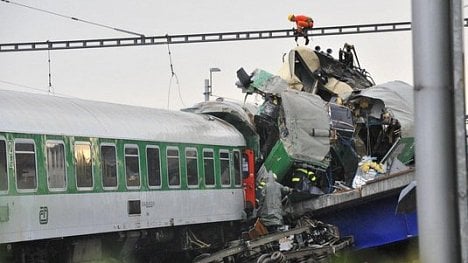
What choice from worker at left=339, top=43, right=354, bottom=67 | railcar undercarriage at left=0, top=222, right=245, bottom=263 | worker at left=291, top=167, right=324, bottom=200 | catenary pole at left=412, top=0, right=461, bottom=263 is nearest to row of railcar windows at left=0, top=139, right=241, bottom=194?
railcar undercarriage at left=0, top=222, right=245, bottom=263

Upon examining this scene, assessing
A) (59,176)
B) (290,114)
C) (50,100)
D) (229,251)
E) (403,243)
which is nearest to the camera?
(59,176)

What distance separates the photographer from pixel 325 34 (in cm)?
2256

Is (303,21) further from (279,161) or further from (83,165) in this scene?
(83,165)

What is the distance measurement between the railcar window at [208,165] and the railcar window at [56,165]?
466cm

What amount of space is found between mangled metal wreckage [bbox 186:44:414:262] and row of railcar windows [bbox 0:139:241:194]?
3.77 ft

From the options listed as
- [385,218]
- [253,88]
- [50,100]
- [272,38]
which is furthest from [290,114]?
[50,100]

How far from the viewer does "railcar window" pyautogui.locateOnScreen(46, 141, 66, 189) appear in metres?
12.7

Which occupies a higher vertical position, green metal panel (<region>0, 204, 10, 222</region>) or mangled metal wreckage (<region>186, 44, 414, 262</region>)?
mangled metal wreckage (<region>186, 44, 414, 262</region>)

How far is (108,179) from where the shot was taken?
1397 cm

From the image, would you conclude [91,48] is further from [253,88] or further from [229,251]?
[229,251]

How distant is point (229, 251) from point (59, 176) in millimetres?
3965

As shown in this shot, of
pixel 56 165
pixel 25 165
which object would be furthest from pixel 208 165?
pixel 25 165

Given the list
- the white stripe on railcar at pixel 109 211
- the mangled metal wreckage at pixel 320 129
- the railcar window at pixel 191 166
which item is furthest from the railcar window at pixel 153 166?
the mangled metal wreckage at pixel 320 129

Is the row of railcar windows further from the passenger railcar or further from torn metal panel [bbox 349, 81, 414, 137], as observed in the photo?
torn metal panel [bbox 349, 81, 414, 137]
